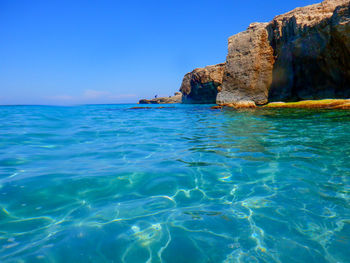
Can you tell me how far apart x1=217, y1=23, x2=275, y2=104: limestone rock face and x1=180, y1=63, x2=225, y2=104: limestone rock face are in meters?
10.3

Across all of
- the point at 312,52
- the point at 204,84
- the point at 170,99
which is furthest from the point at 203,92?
the point at 312,52

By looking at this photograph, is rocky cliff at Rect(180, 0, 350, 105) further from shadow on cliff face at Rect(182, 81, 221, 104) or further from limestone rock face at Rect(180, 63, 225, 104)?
shadow on cliff face at Rect(182, 81, 221, 104)

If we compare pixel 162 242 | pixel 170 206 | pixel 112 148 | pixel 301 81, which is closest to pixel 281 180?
pixel 170 206

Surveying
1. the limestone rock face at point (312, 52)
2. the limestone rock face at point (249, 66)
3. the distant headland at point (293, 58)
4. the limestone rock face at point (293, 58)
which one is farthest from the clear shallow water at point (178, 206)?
the limestone rock face at point (249, 66)

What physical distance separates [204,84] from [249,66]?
1401 centimetres

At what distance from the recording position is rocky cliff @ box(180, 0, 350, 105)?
1313 cm

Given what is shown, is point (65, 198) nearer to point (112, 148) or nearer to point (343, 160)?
point (112, 148)

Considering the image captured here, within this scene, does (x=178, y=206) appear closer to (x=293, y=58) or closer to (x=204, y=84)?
(x=293, y=58)

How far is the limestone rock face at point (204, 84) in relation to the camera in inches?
1243

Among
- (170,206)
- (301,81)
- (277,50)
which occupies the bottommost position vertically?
(170,206)

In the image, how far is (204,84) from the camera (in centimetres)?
3325

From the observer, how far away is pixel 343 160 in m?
3.43

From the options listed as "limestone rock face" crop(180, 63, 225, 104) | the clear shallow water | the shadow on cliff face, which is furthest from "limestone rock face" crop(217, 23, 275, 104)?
the clear shallow water

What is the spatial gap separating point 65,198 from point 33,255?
935 millimetres
